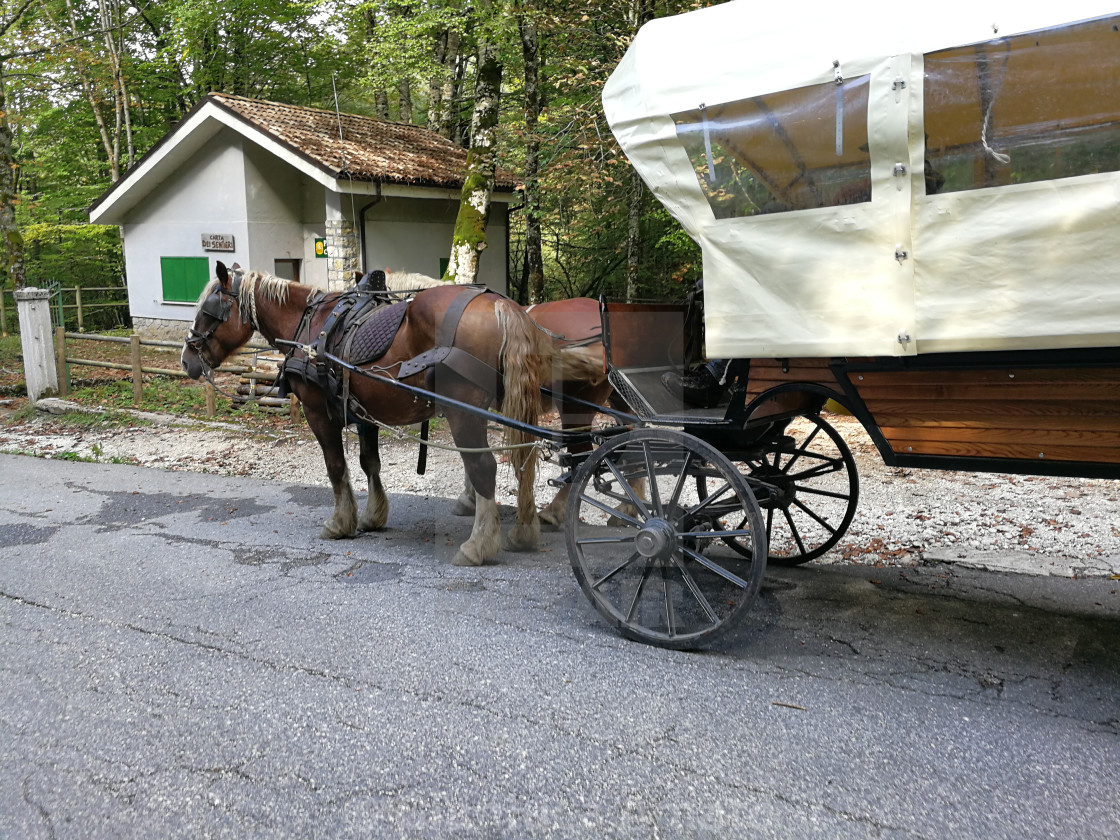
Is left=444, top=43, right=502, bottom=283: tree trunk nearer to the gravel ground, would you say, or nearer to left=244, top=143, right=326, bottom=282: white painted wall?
the gravel ground

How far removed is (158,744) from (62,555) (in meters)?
3.14

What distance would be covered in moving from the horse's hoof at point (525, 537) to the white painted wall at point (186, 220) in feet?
40.8

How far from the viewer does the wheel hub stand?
13.3 ft

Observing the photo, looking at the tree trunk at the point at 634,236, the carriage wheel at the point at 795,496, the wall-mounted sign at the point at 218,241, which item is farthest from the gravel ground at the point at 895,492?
the wall-mounted sign at the point at 218,241

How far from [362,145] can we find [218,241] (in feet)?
11.2

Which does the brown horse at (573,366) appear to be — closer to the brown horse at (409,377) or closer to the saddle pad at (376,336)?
the brown horse at (409,377)

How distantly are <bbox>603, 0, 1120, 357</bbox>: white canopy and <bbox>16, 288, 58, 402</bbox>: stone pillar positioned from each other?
1154 cm

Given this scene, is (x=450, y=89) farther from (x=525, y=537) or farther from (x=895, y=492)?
(x=525, y=537)

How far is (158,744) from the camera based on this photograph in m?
3.39

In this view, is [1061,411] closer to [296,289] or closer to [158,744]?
[158,744]

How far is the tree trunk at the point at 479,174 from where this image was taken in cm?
1173

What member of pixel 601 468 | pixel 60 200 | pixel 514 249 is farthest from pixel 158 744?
pixel 60 200

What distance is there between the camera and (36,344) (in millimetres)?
12727

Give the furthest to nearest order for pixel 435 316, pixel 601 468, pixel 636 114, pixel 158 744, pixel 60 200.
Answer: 1. pixel 60 200
2. pixel 435 316
3. pixel 601 468
4. pixel 636 114
5. pixel 158 744
